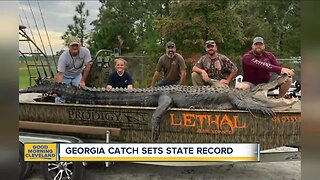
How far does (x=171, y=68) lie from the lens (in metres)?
3.62

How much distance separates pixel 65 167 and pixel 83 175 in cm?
16

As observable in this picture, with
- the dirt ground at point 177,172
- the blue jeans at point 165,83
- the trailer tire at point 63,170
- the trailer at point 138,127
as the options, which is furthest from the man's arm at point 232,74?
the trailer tire at point 63,170

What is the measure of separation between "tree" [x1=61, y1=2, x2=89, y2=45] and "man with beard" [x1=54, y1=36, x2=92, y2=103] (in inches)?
3.3

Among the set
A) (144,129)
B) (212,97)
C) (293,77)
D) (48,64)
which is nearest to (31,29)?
(48,64)

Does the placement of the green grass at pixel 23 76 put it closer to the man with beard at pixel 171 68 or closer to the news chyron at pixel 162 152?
the news chyron at pixel 162 152

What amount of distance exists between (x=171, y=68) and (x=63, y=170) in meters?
1.37

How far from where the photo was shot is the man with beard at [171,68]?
3561 mm

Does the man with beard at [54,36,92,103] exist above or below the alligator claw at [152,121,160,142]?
above

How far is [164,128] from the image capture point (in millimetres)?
2830

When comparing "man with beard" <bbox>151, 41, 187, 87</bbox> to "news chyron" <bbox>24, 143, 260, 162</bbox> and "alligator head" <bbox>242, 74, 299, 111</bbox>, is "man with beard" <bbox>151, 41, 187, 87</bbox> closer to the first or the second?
"alligator head" <bbox>242, 74, 299, 111</bbox>

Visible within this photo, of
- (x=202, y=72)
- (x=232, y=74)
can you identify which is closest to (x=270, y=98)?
(x=232, y=74)

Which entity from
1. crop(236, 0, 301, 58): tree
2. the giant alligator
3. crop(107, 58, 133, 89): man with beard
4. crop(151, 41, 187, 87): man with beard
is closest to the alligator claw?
the giant alligator

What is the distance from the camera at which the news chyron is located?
2.16 meters
